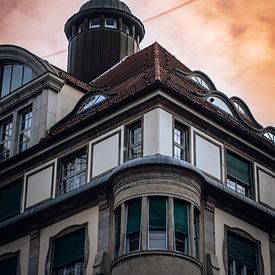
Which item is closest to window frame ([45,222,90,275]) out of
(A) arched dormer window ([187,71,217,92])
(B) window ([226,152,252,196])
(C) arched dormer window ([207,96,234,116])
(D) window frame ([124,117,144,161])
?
(D) window frame ([124,117,144,161])

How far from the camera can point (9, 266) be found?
50062mm

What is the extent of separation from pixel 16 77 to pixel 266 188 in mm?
15262

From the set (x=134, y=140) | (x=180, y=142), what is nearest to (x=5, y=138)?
(x=134, y=140)

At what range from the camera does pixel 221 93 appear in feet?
171

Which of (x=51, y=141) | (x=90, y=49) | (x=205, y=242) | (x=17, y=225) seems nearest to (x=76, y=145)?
(x=51, y=141)

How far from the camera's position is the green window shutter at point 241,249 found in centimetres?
4709

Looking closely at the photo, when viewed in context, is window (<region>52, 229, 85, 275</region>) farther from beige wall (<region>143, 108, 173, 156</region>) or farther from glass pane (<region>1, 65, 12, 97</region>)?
glass pane (<region>1, 65, 12, 97</region>)

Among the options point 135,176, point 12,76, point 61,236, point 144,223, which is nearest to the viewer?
point 144,223

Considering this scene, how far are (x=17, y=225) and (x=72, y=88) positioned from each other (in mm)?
8595

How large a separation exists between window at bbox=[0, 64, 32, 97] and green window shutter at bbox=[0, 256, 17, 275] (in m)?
10.5

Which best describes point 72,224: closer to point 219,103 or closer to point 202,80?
point 219,103

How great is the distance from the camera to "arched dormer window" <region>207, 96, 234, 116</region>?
2031 inches

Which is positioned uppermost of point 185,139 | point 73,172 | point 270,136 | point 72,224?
point 270,136

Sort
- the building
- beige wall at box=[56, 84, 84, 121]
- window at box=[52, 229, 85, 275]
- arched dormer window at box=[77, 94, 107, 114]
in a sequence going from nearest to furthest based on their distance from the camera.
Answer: the building
window at box=[52, 229, 85, 275]
arched dormer window at box=[77, 94, 107, 114]
beige wall at box=[56, 84, 84, 121]
